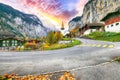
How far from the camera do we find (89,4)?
126000mm

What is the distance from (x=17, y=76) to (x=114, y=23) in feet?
158

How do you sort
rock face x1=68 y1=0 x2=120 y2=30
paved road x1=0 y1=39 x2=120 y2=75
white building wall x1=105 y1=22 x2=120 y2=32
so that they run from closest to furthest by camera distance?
paved road x1=0 y1=39 x2=120 y2=75
white building wall x1=105 y1=22 x2=120 y2=32
rock face x1=68 y1=0 x2=120 y2=30

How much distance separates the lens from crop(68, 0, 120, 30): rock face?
91375mm

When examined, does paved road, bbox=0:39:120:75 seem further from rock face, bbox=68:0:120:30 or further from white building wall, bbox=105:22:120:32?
rock face, bbox=68:0:120:30

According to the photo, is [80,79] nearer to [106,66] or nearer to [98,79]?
[98,79]

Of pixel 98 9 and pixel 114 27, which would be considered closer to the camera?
pixel 114 27

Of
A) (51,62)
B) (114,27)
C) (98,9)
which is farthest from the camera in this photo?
(98,9)

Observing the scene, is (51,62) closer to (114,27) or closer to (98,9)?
(114,27)

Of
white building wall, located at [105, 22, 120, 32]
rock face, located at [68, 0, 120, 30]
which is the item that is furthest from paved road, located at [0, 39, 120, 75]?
rock face, located at [68, 0, 120, 30]

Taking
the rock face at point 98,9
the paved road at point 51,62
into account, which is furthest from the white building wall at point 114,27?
the paved road at point 51,62

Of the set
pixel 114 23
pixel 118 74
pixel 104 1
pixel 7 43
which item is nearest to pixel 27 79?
pixel 118 74

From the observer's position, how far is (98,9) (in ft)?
360

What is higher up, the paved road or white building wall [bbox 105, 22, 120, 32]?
white building wall [bbox 105, 22, 120, 32]

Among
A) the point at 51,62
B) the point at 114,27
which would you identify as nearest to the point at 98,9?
the point at 114,27
